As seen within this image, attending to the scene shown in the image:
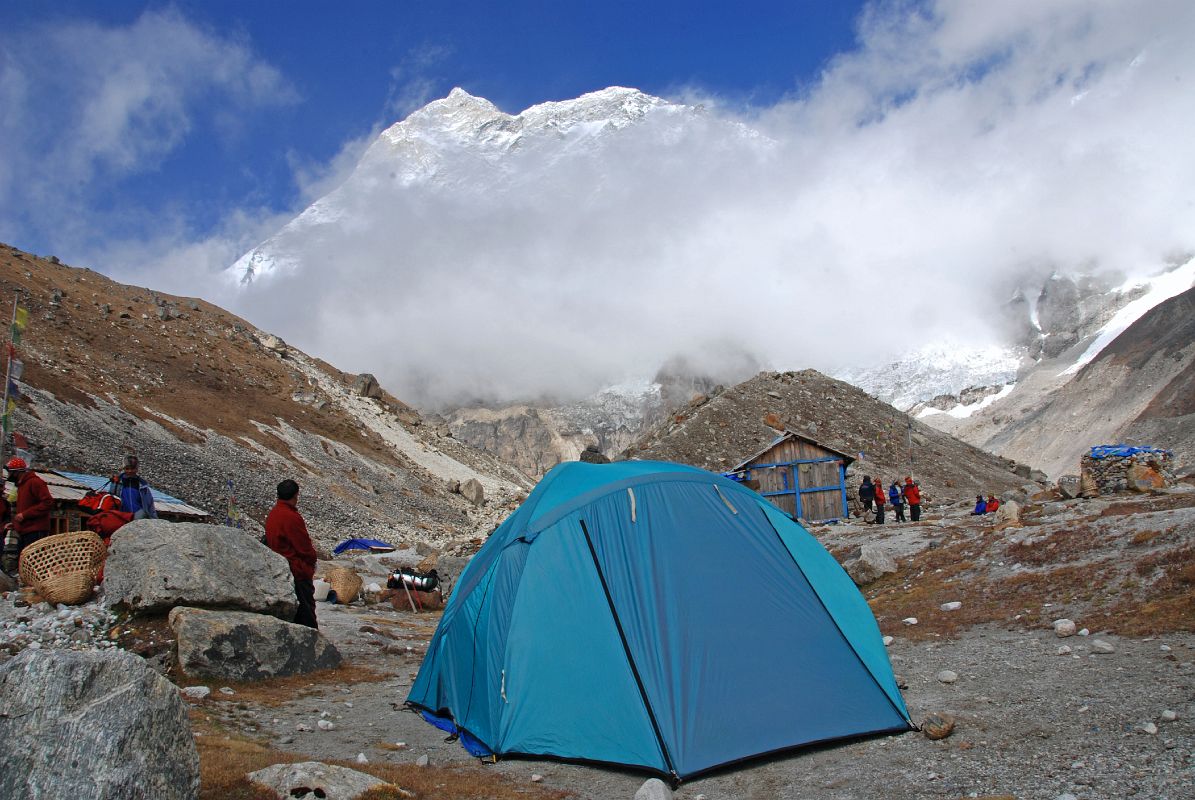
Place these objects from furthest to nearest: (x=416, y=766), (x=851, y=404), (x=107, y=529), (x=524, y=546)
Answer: (x=851, y=404) < (x=107, y=529) < (x=524, y=546) < (x=416, y=766)

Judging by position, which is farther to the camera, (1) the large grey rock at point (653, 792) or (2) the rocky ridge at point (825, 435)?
(2) the rocky ridge at point (825, 435)

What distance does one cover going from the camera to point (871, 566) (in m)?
19.0

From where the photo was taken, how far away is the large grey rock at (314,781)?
240 inches

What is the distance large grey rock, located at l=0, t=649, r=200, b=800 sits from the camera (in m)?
4.59

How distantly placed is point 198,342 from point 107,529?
74.0 meters

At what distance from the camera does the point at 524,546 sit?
9.53 meters

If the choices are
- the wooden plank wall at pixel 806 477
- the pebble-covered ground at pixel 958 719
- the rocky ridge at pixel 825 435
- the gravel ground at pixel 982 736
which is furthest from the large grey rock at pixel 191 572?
the rocky ridge at pixel 825 435

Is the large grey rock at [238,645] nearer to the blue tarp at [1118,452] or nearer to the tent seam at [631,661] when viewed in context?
the tent seam at [631,661]

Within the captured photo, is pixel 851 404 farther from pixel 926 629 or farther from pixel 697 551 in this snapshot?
pixel 697 551

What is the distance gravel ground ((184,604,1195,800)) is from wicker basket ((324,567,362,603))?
1143 centimetres

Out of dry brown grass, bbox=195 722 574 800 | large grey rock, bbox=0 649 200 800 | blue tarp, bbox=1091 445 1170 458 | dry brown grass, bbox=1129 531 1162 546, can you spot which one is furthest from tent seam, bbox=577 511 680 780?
blue tarp, bbox=1091 445 1170 458

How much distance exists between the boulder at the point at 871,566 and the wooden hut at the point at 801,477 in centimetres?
2024

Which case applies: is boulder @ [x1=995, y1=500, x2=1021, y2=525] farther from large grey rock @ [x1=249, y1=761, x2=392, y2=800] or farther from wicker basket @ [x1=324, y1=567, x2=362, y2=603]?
large grey rock @ [x1=249, y1=761, x2=392, y2=800]

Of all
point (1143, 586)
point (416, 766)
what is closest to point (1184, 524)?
point (1143, 586)
